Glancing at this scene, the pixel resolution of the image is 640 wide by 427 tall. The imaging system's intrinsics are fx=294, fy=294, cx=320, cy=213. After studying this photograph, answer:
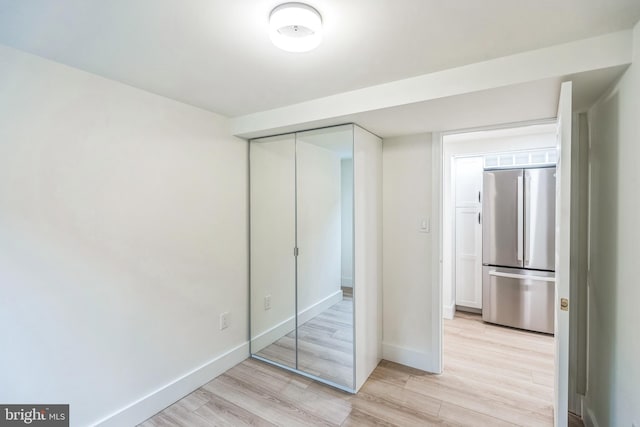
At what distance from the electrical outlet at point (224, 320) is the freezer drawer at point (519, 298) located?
10.0 ft

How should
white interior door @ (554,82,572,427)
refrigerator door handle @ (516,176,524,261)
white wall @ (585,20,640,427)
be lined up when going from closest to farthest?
1. white wall @ (585,20,640,427)
2. white interior door @ (554,82,572,427)
3. refrigerator door handle @ (516,176,524,261)

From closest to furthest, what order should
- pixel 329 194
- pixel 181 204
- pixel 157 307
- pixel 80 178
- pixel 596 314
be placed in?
pixel 80 178 < pixel 596 314 < pixel 157 307 < pixel 181 204 < pixel 329 194

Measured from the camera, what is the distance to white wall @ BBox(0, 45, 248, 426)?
1535mm

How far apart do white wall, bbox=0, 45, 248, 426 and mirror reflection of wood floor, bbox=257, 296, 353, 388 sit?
0.58 m

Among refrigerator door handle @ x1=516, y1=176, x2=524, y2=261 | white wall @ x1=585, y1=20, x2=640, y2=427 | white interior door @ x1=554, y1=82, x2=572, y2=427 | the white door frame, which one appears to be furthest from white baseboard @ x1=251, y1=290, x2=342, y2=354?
refrigerator door handle @ x1=516, y1=176, x2=524, y2=261

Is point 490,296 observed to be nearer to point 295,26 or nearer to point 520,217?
point 520,217

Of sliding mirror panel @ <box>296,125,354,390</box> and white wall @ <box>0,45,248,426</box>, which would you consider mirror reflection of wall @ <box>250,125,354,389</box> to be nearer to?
sliding mirror panel @ <box>296,125,354,390</box>

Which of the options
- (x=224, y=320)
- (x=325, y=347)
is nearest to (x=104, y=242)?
(x=224, y=320)

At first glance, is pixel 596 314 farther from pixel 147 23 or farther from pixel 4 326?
pixel 4 326

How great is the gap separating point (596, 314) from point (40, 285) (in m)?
3.29

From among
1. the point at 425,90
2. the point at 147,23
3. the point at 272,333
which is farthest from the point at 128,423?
the point at 425,90

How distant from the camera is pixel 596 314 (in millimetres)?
1863

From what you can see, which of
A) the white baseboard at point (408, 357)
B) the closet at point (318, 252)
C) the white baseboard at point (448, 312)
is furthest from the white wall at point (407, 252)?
the white baseboard at point (448, 312)

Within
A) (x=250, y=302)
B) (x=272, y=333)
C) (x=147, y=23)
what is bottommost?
(x=272, y=333)
